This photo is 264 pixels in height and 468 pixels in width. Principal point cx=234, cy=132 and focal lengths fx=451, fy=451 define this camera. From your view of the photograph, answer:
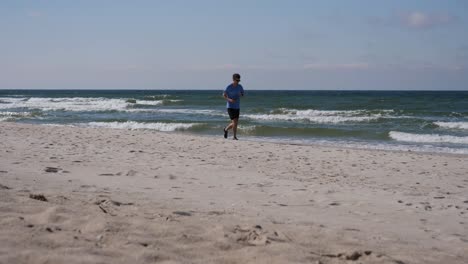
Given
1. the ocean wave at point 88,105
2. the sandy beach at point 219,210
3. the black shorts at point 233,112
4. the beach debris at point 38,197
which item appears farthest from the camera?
the ocean wave at point 88,105

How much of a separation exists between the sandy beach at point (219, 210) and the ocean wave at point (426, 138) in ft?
23.8

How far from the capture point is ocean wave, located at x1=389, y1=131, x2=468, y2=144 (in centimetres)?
1443

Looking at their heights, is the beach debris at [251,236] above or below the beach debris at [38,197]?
below

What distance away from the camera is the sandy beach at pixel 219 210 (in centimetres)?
281

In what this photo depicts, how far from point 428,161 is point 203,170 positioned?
16.2ft

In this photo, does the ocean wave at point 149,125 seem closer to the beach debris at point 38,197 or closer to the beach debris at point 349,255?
the beach debris at point 38,197

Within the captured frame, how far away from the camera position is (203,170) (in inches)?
251

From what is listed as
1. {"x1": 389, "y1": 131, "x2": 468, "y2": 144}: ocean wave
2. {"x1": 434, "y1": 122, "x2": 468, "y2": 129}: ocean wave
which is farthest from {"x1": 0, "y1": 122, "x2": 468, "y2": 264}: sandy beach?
{"x1": 434, "y1": 122, "x2": 468, "y2": 129}: ocean wave

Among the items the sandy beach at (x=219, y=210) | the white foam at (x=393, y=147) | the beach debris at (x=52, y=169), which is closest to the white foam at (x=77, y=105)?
the white foam at (x=393, y=147)

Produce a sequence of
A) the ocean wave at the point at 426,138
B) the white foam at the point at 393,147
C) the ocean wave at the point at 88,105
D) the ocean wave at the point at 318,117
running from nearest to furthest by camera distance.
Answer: the white foam at the point at 393,147 → the ocean wave at the point at 426,138 → the ocean wave at the point at 318,117 → the ocean wave at the point at 88,105

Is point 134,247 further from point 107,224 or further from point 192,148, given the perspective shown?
point 192,148

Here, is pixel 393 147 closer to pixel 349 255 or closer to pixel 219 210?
pixel 219 210

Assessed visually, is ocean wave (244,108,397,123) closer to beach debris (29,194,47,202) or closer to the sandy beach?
Result: the sandy beach

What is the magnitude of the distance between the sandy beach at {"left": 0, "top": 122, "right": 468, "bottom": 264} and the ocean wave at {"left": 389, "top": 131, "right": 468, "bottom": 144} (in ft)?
23.8
